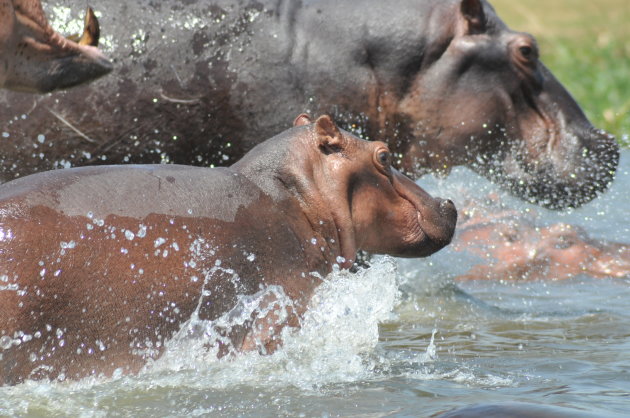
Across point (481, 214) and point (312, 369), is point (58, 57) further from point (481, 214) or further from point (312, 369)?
point (481, 214)

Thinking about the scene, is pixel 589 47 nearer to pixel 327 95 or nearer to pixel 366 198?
pixel 327 95

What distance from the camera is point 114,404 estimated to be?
4027 millimetres

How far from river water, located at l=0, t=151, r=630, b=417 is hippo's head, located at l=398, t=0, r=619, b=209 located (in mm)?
625

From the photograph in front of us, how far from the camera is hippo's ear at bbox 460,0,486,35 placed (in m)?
6.29

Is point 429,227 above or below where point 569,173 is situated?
below

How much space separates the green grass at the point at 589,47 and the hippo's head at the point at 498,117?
2.29 metres

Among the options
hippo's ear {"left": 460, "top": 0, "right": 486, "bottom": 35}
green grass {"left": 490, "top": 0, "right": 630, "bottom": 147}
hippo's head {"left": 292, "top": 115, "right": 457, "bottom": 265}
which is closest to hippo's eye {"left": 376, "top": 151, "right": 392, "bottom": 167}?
hippo's head {"left": 292, "top": 115, "right": 457, "bottom": 265}

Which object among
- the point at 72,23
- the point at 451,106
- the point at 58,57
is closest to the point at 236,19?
the point at 72,23

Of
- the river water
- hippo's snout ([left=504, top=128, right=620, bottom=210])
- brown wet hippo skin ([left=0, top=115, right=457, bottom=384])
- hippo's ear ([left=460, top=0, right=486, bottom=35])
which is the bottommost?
the river water

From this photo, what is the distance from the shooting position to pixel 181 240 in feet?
14.5

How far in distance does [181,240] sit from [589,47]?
10779mm

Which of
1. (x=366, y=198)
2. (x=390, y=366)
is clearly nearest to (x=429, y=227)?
(x=366, y=198)

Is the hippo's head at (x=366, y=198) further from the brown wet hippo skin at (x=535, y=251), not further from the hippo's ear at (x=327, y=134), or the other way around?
the brown wet hippo skin at (x=535, y=251)

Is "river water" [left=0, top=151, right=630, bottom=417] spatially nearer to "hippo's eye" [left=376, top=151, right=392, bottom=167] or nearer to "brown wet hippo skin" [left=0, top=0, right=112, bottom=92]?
"hippo's eye" [left=376, top=151, right=392, bottom=167]
